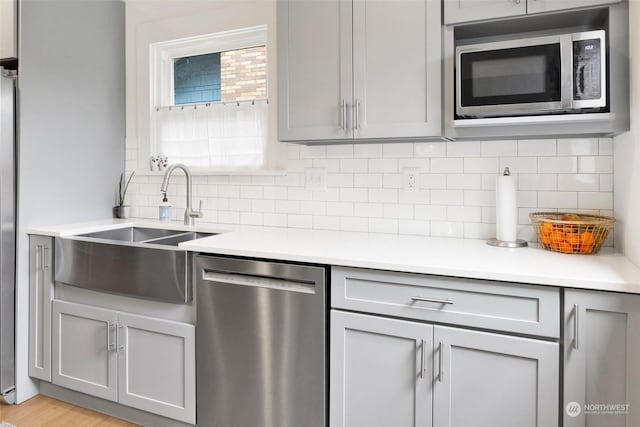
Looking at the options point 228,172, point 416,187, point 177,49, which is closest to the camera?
point 416,187

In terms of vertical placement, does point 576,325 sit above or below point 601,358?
above

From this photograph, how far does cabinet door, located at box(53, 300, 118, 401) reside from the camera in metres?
→ 2.18

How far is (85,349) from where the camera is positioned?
2.25 meters

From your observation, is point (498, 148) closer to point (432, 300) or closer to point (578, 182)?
point (578, 182)

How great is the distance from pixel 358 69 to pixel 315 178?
72 cm

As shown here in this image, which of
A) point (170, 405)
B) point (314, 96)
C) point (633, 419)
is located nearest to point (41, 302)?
point (170, 405)

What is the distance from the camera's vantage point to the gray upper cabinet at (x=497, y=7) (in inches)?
63.7

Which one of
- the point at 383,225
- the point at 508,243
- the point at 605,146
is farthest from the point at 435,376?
the point at 605,146

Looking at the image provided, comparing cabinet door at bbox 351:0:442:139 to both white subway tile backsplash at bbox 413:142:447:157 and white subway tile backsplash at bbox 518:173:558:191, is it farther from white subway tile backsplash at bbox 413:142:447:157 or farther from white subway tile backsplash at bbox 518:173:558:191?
white subway tile backsplash at bbox 518:173:558:191

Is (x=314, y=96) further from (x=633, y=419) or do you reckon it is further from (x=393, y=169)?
(x=633, y=419)

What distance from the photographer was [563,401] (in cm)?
136

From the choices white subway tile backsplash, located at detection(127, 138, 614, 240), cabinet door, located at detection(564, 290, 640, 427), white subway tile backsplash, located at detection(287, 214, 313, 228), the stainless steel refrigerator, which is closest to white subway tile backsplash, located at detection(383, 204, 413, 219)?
white subway tile backsplash, located at detection(127, 138, 614, 240)

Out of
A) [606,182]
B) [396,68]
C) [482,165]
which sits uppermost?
[396,68]

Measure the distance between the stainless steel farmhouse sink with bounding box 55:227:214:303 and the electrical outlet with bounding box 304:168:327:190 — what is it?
2.78 feet
